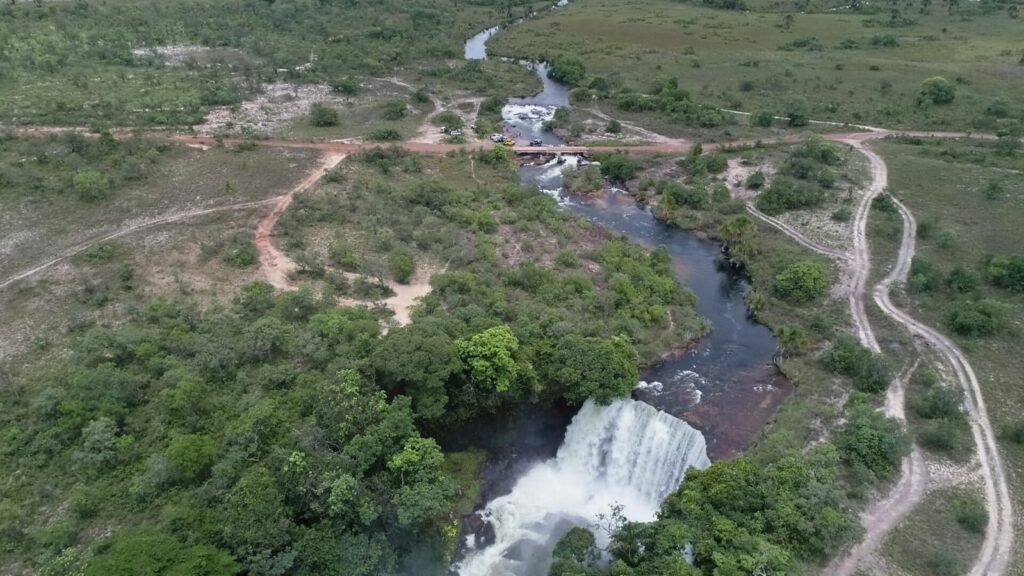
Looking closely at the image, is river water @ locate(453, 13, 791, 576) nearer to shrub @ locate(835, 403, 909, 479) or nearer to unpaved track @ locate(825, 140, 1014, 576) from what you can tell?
shrub @ locate(835, 403, 909, 479)

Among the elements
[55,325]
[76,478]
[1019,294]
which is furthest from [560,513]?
[1019,294]

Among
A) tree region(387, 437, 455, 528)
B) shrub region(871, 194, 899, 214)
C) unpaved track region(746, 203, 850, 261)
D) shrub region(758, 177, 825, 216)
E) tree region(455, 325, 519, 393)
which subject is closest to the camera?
tree region(387, 437, 455, 528)

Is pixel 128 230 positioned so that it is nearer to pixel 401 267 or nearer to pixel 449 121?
pixel 401 267

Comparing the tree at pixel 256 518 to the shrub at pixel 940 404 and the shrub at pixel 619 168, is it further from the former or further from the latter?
the shrub at pixel 619 168

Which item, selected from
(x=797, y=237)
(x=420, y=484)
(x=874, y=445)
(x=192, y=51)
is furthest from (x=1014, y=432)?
(x=192, y=51)

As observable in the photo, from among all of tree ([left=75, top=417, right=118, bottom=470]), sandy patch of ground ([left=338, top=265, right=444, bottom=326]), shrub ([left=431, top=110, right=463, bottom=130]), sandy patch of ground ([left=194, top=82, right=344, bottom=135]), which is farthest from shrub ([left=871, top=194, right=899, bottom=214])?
sandy patch of ground ([left=194, top=82, right=344, bottom=135])

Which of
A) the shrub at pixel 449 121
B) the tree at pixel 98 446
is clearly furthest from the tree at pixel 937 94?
the tree at pixel 98 446
